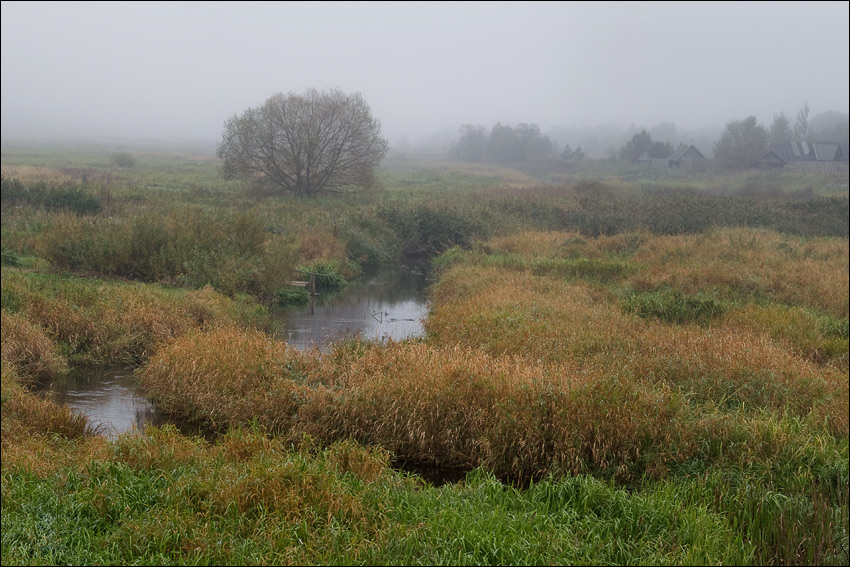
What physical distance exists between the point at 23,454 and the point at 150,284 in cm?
1179

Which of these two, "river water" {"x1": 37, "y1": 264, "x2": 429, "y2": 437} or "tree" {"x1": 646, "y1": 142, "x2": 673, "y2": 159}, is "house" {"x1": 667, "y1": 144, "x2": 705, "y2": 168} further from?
"river water" {"x1": 37, "y1": 264, "x2": 429, "y2": 437}

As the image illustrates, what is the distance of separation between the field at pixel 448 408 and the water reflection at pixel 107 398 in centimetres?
36

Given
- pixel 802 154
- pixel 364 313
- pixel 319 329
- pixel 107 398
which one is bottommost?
pixel 364 313

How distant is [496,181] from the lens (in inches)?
1981

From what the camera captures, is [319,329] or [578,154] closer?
[319,329]

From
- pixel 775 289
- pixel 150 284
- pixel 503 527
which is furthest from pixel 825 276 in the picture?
pixel 150 284

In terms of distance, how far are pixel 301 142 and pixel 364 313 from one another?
1974 centimetres

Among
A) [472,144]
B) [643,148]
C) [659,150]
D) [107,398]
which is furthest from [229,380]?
[472,144]

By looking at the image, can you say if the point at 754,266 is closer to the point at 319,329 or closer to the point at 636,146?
the point at 319,329

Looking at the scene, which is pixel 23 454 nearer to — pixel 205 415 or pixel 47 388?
pixel 205 415

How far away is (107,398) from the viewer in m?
13.1

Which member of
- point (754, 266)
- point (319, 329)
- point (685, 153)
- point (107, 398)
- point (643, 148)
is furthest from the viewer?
point (643, 148)

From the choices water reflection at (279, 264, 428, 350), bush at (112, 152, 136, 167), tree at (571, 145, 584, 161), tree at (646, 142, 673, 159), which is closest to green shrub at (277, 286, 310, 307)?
water reflection at (279, 264, 428, 350)

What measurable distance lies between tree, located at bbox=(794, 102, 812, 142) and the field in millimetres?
2186
